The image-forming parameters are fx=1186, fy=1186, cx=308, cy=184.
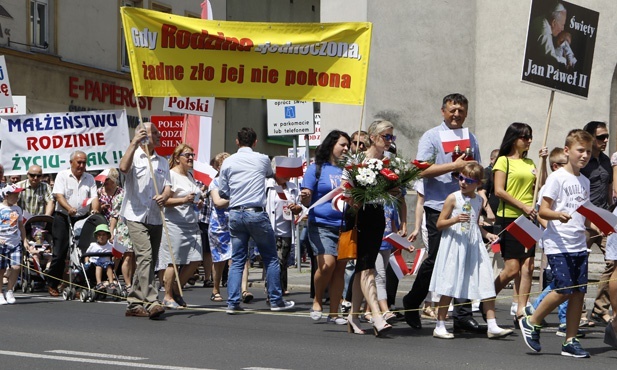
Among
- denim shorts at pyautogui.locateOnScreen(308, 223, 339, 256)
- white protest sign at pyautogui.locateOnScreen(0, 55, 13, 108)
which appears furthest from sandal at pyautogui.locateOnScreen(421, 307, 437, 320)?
white protest sign at pyautogui.locateOnScreen(0, 55, 13, 108)

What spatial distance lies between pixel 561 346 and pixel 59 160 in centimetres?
944

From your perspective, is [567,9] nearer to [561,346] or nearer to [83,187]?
[561,346]

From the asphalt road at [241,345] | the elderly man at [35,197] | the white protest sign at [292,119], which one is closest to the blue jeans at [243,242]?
the asphalt road at [241,345]

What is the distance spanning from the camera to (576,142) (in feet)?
Answer: 30.2

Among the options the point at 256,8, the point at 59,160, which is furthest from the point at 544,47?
the point at 256,8

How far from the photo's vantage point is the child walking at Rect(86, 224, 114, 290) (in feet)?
49.0

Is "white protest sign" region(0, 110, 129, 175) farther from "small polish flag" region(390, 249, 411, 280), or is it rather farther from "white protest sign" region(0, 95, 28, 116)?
"small polish flag" region(390, 249, 411, 280)

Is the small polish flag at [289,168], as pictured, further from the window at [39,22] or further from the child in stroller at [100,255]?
the window at [39,22]

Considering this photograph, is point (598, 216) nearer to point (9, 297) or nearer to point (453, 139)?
point (453, 139)

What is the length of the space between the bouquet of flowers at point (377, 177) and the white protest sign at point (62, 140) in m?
7.34

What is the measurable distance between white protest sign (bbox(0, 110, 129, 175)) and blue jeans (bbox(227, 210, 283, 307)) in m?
5.20

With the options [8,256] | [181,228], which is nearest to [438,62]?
[181,228]

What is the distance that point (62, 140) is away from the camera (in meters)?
17.2

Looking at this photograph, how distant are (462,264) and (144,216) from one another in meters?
3.53
